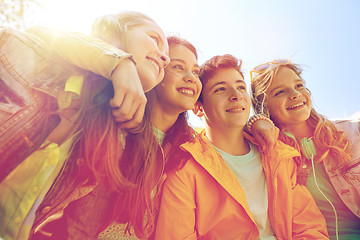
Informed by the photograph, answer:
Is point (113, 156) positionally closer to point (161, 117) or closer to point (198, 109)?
point (161, 117)

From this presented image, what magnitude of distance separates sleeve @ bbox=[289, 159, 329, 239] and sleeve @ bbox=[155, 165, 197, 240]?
3.04 feet

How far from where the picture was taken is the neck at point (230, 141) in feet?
7.47

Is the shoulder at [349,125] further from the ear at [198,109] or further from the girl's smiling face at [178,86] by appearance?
the girl's smiling face at [178,86]

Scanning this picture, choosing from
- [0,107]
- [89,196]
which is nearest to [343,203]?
[89,196]

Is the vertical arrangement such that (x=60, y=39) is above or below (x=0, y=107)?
above

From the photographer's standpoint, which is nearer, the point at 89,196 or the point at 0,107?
the point at 0,107

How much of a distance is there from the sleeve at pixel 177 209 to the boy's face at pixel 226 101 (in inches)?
25.4

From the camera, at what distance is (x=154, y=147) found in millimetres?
1673

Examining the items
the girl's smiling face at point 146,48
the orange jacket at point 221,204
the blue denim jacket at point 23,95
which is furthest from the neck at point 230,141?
the blue denim jacket at point 23,95

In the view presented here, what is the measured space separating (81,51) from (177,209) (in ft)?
4.26

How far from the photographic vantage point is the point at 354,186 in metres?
2.23

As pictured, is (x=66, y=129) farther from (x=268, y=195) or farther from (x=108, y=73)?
(x=268, y=195)

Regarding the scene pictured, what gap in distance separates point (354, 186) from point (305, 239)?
0.86m

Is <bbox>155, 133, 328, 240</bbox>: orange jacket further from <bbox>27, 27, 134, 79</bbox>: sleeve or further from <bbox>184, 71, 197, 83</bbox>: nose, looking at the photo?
<bbox>27, 27, 134, 79</bbox>: sleeve
